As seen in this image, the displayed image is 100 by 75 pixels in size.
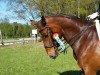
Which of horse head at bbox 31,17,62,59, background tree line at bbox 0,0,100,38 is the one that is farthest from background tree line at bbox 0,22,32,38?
horse head at bbox 31,17,62,59

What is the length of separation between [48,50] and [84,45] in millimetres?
928

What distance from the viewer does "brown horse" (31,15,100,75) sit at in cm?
752

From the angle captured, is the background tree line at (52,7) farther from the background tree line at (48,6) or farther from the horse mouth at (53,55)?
the horse mouth at (53,55)

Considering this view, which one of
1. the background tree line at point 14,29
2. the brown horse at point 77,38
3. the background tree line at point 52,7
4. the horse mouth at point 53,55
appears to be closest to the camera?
the brown horse at point 77,38

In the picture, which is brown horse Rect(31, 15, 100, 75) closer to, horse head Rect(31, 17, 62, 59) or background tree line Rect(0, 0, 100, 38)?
horse head Rect(31, 17, 62, 59)

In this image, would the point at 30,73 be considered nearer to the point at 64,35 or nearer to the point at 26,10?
the point at 64,35

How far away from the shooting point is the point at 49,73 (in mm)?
12766

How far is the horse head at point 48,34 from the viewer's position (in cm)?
768

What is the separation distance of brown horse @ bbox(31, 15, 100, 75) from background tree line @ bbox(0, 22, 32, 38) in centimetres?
5891

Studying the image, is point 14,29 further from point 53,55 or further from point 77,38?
point 53,55

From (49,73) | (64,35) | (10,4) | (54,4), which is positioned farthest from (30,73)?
(10,4)

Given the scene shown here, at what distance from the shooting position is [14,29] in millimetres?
70250

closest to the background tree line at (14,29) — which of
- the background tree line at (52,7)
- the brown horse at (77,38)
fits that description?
the background tree line at (52,7)

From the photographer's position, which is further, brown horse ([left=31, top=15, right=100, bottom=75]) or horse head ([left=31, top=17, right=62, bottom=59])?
horse head ([left=31, top=17, right=62, bottom=59])
